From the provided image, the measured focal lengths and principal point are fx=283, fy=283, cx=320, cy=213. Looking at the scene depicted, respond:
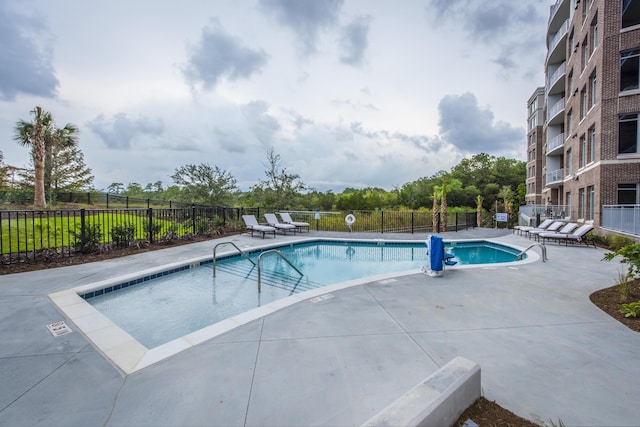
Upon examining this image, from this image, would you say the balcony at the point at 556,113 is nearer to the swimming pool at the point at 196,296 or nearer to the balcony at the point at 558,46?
the balcony at the point at 558,46

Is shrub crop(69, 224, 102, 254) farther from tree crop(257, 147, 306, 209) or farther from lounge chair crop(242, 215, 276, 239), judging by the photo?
tree crop(257, 147, 306, 209)

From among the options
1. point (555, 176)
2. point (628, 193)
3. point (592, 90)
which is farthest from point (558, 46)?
point (628, 193)

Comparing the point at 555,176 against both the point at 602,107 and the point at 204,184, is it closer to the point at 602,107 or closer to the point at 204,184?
the point at 602,107

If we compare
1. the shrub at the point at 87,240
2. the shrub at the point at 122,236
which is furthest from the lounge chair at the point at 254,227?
the shrub at the point at 87,240

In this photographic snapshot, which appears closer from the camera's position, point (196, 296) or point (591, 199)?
point (196, 296)

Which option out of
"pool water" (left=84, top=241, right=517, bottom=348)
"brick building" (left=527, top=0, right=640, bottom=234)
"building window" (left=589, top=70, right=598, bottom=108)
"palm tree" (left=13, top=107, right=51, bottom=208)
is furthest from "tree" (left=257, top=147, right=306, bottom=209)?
"building window" (left=589, top=70, right=598, bottom=108)

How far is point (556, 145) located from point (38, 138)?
33.5 metres

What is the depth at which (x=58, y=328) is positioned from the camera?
3104mm

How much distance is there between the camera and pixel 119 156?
14.9 m

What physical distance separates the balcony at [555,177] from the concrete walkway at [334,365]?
64.2 feet

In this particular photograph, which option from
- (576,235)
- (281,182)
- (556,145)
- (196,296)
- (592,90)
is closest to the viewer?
(196,296)

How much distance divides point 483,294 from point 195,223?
9786 millimetres

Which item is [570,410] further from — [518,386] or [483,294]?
[483,294]

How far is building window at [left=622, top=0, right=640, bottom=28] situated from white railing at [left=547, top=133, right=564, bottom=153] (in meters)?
8.87
